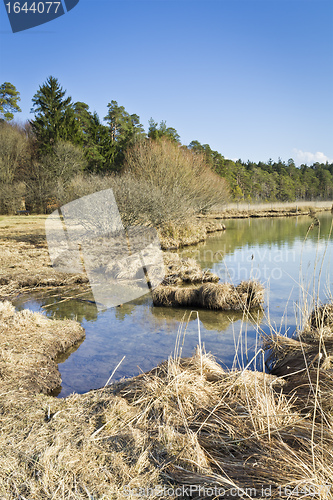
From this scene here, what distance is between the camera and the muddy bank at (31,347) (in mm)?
4449

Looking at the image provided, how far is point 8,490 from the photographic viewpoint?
2.39 m

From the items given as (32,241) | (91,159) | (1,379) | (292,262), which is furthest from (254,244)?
(91,159)

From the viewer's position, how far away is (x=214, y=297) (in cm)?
812

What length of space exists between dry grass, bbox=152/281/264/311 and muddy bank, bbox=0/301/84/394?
2.54 meters

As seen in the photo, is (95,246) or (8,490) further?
(95,246)

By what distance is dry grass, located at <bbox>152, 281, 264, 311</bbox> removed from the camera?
26.5 feet

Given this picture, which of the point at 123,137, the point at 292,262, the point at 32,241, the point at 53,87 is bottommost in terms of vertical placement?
the point at 292,262

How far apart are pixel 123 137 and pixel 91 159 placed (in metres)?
7.39

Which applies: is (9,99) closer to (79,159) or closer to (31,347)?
(79,159)

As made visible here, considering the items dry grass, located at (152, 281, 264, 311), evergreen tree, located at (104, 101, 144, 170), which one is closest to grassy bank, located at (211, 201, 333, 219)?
evergreen tree, located at (104, 101, 144, 170)

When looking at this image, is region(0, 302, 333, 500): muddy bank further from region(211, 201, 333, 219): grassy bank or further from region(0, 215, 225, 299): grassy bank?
region(211, 201, 333, 219): grassy bank

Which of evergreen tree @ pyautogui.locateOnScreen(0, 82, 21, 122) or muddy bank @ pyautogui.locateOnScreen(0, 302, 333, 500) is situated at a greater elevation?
evergreen tree @ pyautogui.locateOnScreen(0, 82, 21, 122)

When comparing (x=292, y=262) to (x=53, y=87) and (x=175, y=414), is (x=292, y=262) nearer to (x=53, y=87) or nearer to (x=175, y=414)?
(x=175, y=414)

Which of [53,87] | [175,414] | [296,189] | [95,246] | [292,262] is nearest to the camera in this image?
[175,414]
